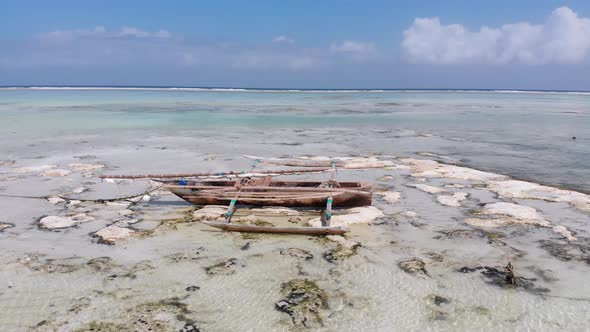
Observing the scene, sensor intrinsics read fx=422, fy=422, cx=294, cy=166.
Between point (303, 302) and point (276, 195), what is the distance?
13.6 ft

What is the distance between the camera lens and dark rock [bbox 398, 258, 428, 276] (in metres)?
7.02

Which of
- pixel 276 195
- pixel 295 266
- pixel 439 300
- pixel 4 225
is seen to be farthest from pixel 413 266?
pixel 4 225

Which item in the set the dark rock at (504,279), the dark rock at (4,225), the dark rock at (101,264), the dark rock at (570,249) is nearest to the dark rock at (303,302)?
the dark rock at (504,279)

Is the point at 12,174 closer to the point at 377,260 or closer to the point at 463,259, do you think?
the point at 377,260

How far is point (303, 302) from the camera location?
19.8 ft

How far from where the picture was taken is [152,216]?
31.9ft

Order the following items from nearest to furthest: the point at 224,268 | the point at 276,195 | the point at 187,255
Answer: the point at 224,268
the point at 187,255
the point at 276,195

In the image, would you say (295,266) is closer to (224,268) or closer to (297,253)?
(297,253)

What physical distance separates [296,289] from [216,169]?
8.89 m

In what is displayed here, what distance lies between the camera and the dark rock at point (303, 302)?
18.5 feet

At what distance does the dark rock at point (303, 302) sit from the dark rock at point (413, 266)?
Answer: 1.65 m

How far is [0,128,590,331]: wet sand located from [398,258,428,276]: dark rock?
0.7 inches

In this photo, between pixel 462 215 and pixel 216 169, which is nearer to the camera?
pixel 462 215

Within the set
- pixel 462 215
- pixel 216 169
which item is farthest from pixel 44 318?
pixel 216 169
